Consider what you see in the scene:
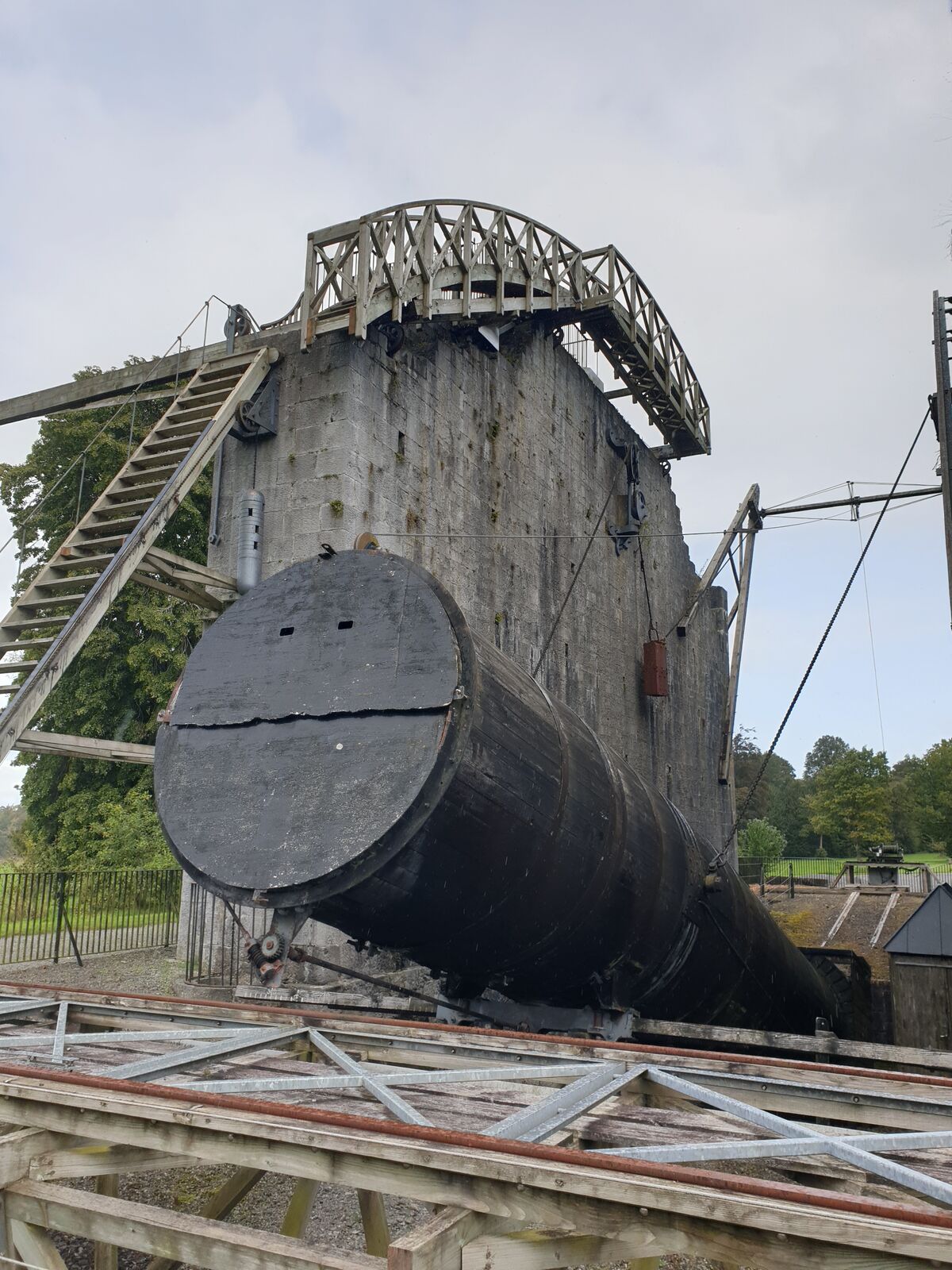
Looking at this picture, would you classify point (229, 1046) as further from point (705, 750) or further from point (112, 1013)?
point (705, 750)

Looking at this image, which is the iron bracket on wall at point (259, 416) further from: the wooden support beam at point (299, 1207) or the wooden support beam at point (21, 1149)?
the wooden support beam at point (21, 1149)

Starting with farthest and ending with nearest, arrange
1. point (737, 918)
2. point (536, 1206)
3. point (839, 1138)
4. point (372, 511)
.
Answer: point (372, 511) < point (737, 918) < point (839, 1138) < point (536, 1206)

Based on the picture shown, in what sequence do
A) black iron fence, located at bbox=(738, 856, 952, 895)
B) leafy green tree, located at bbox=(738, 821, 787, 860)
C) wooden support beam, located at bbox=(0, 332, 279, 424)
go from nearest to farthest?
wooden support beam, located at bbox=(0, 332, 279, 424) < black iron fence, located at bbox=(738, 856, 952, 895) < leafy green tree, located at bbox=(738, 821, 787, 860)

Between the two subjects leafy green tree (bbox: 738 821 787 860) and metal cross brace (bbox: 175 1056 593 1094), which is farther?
leafy green tree (bbox: 738 821 787 860)

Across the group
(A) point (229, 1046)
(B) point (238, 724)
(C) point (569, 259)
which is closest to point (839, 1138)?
(A) point (229, 1046)

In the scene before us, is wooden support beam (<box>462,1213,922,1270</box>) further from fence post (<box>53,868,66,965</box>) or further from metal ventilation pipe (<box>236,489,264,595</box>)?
fence post (<box>53,868,66,965</box>)

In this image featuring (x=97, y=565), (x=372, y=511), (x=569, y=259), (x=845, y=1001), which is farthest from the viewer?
(x=569, y=259)

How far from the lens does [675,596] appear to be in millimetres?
20234

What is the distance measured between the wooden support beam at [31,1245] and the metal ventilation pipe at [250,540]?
20.8 feet

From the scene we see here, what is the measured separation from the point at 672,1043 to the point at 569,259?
10.9 metres

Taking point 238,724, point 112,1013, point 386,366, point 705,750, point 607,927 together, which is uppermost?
point 386,366

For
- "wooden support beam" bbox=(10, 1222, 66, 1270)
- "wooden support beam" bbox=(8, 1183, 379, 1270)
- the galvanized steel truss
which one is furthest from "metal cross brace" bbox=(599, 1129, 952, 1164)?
"wooden support beam" bbox=(10, 1222, 66, 1270)

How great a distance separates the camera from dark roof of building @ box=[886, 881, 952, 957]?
8.62m

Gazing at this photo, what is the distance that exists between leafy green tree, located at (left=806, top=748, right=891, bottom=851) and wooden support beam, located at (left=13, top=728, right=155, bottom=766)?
54.3 metres
